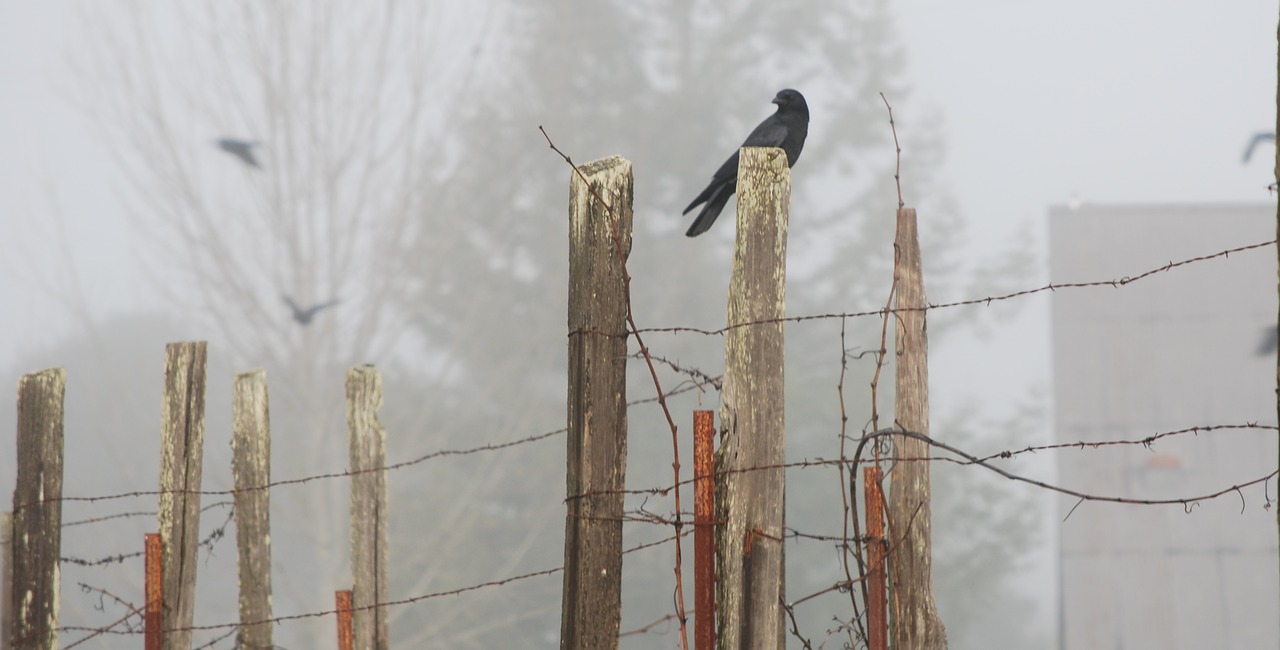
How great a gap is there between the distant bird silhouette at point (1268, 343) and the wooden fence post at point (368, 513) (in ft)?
36.4

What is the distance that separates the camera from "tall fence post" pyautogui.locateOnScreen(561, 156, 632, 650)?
8.76 feet

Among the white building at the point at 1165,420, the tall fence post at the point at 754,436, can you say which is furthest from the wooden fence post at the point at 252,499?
the white building at the point at 1165,420

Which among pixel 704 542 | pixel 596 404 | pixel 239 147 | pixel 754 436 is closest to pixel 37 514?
pixel 596 404

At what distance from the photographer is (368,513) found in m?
4.13

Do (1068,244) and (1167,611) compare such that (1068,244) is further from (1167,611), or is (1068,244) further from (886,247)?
(886,247)

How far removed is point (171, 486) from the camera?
4.11m

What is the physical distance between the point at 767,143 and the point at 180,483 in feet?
8.20

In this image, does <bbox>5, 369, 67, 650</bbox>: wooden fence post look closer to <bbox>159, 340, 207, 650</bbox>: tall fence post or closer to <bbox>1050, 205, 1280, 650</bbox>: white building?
<bbox>159, 340, 207, 650</bbox>: tall fence post

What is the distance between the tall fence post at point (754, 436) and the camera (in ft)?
8.64

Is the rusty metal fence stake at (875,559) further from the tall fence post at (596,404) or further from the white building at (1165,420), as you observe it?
the white building at (1165,420)

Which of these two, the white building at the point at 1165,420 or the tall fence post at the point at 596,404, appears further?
the white building at the point at 1165,420

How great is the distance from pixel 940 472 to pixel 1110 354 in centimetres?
620

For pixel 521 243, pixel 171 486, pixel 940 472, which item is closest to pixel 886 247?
pixel 940 472

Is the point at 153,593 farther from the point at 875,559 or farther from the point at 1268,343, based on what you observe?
the point at 1268,343
